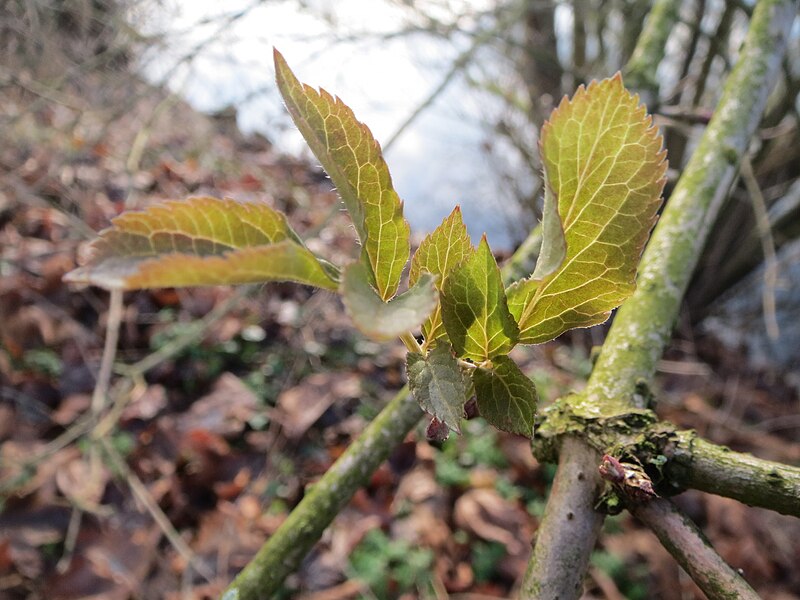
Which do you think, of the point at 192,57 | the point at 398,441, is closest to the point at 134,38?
the point at 192,57

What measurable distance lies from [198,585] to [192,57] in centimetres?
171

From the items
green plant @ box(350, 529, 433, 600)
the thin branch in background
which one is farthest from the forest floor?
the thin branch in background

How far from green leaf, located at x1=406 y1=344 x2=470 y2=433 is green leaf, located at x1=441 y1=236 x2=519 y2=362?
0.05 ft

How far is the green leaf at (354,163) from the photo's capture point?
32 centimetres

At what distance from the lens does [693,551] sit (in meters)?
0.37

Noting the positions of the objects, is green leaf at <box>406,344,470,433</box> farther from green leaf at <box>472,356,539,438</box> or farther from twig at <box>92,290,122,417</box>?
twig at <box>92,290,122,417</box>

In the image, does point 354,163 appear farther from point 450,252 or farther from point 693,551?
point 693,551

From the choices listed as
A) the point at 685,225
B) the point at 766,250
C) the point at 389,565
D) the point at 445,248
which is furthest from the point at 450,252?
the point at 766,250

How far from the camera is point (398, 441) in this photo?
0.66 meters

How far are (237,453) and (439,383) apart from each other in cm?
196

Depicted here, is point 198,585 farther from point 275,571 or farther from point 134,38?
point 134,38

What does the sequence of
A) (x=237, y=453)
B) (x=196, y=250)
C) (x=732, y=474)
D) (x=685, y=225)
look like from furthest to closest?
1. (x=237, y=453)
2. (x=685, y=225)
3. (x=732, y=474)
4. (x=196, y=250)

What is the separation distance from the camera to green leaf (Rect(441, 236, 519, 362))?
0.35 meters

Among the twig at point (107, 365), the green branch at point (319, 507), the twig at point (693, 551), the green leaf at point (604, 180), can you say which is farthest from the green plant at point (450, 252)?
the twig at point (107, 365)
